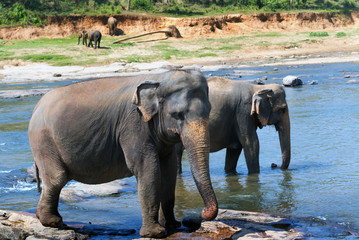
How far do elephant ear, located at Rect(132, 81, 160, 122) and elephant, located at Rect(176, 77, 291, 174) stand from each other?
3.68m

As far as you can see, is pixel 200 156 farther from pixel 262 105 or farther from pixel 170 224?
pixel 262 105

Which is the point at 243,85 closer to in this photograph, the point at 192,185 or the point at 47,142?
the point at 192,185

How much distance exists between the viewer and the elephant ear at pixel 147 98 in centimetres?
550

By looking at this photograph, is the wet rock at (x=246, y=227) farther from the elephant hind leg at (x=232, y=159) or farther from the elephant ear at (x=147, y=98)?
the elephant hind leg at (x=232, y=159)

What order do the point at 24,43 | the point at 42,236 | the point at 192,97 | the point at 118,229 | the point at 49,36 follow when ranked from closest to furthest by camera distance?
the point at 192,97 → the point at 42,236 → the point at 118,229 → the point at 24,43 → the point at 49,36

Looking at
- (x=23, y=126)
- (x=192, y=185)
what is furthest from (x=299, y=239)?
(x=23, y=126)

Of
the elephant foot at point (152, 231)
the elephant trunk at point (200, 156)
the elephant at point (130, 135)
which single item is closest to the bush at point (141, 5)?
the elephant at point (130, 135)

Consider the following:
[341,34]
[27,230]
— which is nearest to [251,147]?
[27,230]

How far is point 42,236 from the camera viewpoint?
588cm

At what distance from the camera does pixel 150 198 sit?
18.6 feet

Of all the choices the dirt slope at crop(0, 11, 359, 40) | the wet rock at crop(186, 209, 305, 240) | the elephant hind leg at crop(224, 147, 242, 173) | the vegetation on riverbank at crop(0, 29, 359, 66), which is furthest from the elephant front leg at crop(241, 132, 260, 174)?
the dirt slope at crop(0, 11, 359, 40)

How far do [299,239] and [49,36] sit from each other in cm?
4114

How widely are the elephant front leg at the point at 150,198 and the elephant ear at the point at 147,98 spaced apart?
0.55 meters

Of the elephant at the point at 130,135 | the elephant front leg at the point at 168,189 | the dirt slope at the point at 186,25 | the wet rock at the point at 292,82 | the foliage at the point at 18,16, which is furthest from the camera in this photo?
the dirt slope at the point at 186,25
